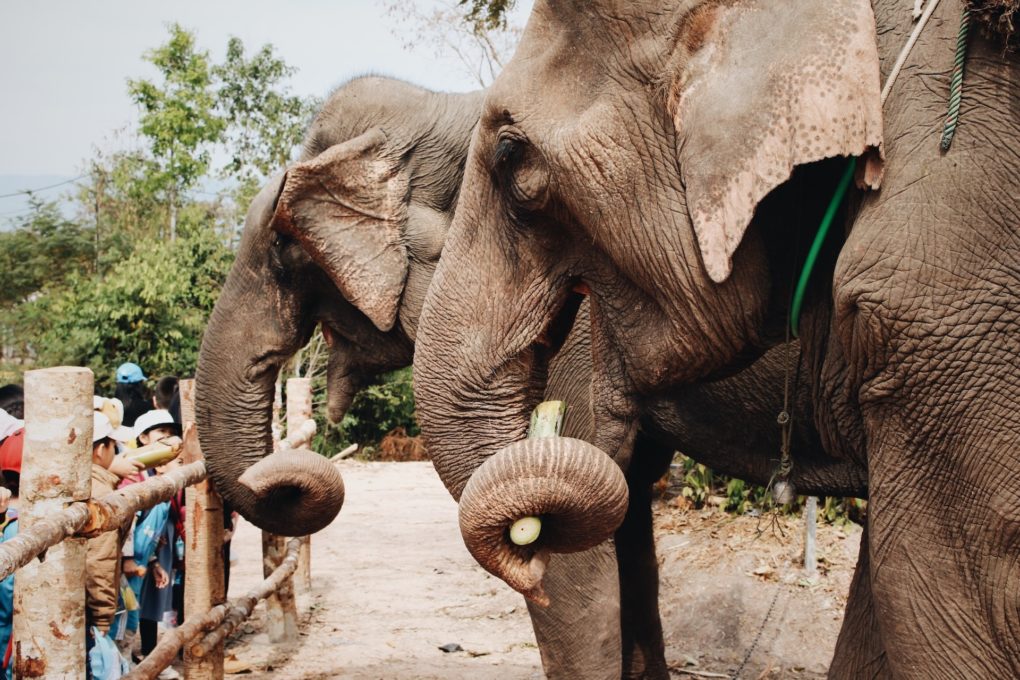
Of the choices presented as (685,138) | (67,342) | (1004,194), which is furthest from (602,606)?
(67,342)

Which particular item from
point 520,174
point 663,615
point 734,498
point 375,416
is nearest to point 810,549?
point 663,615

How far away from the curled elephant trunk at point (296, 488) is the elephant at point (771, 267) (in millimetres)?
1768

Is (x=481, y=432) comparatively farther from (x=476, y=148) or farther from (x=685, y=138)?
(x=685, y=138)

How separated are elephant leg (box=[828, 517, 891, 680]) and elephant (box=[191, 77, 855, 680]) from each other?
1.45 meters

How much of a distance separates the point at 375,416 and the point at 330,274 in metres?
14.8

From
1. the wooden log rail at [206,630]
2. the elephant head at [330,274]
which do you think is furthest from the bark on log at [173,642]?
the elephant head at [330,274]

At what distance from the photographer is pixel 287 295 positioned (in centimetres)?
545

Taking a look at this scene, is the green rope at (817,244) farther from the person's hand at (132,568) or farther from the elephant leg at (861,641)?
the person's hand at (132,568)

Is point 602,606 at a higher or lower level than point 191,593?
higher

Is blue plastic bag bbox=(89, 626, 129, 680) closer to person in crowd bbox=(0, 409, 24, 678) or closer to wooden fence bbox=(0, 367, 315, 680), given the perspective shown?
person in crowd bbox=(0, 409, 24, 678)

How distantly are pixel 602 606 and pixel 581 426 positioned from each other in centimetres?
67

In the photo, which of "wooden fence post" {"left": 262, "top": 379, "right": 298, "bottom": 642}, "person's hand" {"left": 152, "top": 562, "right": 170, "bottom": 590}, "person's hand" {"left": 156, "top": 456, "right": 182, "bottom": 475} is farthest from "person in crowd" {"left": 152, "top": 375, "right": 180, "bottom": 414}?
"person's hand" {"left": 152, "top": 562, "right": 170, "bottom": 590}

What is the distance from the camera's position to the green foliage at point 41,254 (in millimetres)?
20547

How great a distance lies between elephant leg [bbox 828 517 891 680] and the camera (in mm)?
2848
